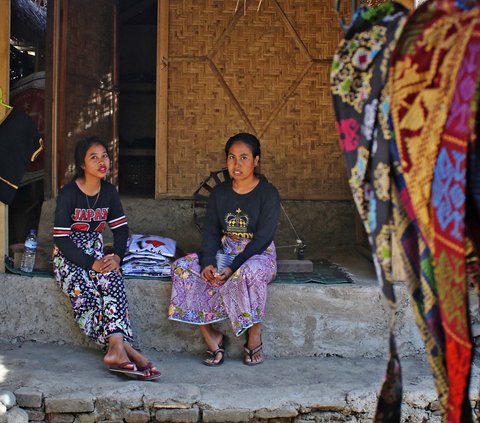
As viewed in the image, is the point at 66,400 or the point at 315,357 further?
the point at 315,357

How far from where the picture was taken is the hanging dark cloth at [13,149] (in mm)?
4707

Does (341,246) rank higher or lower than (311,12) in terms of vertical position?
lower

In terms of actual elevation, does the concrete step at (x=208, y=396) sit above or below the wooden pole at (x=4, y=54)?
below

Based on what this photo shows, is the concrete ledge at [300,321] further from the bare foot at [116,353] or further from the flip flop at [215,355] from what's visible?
the bare foot at [116,353]

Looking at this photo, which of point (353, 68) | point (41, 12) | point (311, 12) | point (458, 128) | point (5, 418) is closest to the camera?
point (458, 128)

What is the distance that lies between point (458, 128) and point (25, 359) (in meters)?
3.51

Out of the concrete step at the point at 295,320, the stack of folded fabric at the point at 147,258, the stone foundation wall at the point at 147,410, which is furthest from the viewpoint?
the stack of folded fabric at the point at 147,258

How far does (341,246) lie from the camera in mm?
6297

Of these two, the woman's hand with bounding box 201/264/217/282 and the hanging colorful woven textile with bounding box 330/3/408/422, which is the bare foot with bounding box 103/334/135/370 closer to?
the woman's hand with bounding box 201/264/217/282

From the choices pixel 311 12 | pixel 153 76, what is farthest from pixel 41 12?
pixel 311 12

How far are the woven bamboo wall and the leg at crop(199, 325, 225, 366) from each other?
6.87 feet

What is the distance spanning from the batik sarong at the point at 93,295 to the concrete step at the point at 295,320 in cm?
23

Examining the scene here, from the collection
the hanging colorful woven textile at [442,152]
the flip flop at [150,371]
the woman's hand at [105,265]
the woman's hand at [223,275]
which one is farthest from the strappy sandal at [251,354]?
the hanging colorful woven textile at [442,152]

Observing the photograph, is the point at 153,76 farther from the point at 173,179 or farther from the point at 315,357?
the point at 315,357
